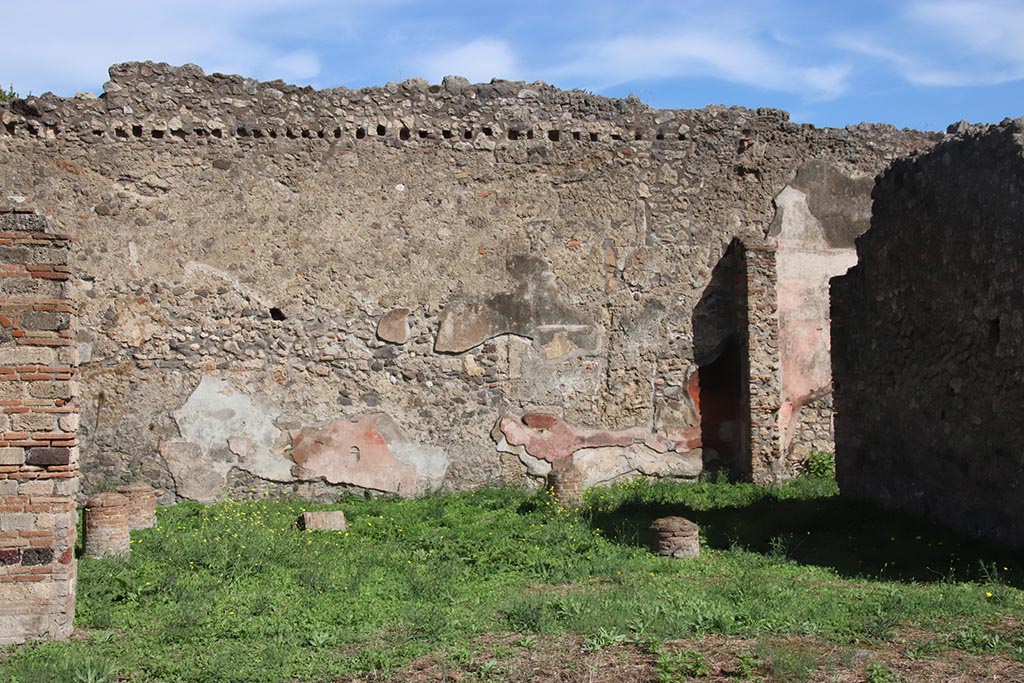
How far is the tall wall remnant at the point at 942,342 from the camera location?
574cm

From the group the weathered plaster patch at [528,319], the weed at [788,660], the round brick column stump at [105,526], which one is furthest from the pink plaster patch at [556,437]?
the weed at [788,660]

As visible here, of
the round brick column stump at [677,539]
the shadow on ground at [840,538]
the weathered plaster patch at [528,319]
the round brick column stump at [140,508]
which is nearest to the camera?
the shadow on ground at [840,538]

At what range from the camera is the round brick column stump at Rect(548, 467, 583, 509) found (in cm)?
837

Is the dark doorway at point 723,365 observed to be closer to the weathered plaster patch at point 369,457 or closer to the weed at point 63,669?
the weathered plaster patch at point 369,457

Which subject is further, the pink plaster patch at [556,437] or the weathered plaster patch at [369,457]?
the pink plaster patch at [556,437]

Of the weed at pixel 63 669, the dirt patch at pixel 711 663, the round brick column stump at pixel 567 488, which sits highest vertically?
the round brick column stump at pixel 567 488

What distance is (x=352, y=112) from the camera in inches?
363

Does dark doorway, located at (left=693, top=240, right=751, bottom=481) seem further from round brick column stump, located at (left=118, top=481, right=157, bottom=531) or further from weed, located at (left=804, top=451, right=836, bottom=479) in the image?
round brick column stump, located at (left=118, top=481, right=157, bottom=531)

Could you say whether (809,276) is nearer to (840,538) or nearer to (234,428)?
(840,538)

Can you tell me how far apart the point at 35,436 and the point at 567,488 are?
4630mm

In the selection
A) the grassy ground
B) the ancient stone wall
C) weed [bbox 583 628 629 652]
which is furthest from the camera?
the ancient stone wall

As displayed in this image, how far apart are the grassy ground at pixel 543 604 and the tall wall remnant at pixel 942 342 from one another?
1.16 feet

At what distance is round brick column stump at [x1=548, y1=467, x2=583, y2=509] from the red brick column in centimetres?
430

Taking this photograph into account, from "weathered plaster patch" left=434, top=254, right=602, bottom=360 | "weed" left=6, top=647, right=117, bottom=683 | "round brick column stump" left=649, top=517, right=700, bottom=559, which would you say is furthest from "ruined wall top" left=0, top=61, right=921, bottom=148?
"weed" left=6, top=647, right=117, bottom=683
